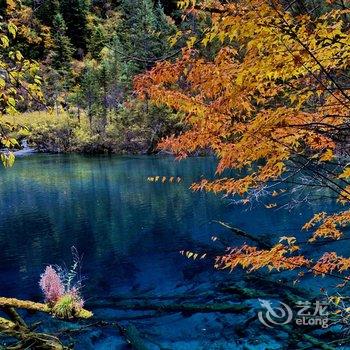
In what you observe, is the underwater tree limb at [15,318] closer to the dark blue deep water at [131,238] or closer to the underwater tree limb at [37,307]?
the dark blue deep water at [131,238]

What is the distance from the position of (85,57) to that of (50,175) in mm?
44653

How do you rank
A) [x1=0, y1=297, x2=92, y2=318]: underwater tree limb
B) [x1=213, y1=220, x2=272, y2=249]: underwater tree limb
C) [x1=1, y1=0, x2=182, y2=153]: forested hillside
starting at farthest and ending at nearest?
[x1=1, y1=0, x2=182, y2=153]: forested hillside
[x1=213, y1=220, x2=272, y2=249]: underwater tree limb
[x1=0, y1=297, x2=92, y2=318]: underwater tree limb

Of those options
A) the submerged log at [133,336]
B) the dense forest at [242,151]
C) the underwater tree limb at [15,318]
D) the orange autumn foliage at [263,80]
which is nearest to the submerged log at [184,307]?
the dense forest at [242,151]

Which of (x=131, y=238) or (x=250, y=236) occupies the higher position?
(x=250, y=236)

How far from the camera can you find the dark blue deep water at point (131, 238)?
9.28m

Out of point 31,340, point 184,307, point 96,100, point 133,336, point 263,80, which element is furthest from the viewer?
point 96,100

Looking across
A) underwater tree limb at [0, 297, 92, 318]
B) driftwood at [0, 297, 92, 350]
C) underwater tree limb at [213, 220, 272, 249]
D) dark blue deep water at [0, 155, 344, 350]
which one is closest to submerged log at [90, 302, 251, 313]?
dark blue deep water at [0, 155, 344, 350]

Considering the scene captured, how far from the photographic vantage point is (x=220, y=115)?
16.0 feet

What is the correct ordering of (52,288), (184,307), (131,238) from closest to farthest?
(184,307), (52,288), (131,238)

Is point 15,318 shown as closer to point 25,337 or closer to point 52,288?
point 25,337

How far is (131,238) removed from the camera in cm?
1738

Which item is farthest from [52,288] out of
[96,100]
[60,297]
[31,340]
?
[96,100]

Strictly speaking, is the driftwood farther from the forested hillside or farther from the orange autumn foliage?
the forested hillside

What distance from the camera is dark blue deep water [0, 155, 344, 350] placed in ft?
30.5
